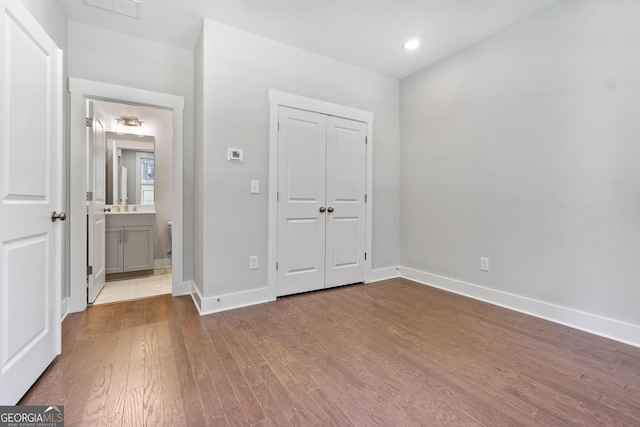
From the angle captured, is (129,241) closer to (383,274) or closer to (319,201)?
(319,201)

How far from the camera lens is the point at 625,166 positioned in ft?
6.53

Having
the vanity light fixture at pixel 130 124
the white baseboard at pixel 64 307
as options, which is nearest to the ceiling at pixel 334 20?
the vanity light fixture at pixel 130 124

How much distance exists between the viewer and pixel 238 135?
2.62 m

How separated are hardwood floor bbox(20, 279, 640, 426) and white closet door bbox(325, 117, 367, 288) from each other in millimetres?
814

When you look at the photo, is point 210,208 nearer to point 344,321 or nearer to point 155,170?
point 344,321

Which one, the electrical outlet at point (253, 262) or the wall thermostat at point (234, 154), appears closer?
the wall thermostat at point (234, 154)

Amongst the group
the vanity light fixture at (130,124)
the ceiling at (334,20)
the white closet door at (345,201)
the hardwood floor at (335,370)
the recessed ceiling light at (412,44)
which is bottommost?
the hardwood floor at (335,370)

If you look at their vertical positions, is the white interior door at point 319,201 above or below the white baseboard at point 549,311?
above

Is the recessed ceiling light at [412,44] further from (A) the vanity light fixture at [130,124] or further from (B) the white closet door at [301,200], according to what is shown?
(A) the vanity light fixture at [130,124]

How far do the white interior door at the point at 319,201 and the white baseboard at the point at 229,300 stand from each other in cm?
20

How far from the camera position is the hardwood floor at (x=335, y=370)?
1286 mm

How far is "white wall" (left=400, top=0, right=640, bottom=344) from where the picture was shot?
2.01 meters

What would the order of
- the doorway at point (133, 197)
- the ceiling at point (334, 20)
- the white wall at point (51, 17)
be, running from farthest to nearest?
the doorway at point (133, 197) → the ceiling at point (334, 20) → the white wall at point (51, 17)

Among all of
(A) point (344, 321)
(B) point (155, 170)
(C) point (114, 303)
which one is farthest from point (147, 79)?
(A) point (344, 321)
